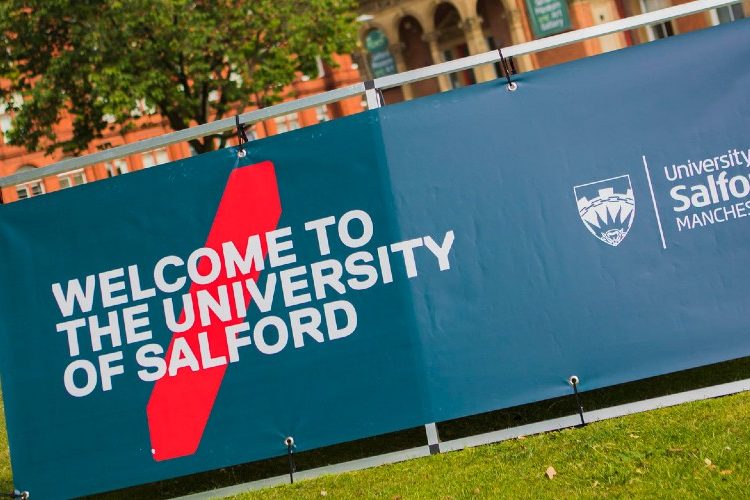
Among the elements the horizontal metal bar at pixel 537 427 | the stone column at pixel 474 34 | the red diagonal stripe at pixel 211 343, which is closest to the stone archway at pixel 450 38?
the stone column at pixel 474 34

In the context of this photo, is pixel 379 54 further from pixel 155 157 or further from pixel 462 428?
pixel 462 428

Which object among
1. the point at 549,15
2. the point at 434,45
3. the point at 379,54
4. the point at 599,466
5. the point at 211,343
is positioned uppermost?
the point at 434,45

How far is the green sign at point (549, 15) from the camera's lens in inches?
1704

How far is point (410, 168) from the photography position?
6.91 m

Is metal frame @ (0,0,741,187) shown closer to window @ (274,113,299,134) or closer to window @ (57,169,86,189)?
window @ (57,169,86,189)

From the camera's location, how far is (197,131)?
22.7ft

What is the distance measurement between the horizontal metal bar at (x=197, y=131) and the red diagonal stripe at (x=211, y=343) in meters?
0.32

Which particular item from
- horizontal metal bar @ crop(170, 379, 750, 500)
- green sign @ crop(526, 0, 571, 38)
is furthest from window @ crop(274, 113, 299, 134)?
horizontal metal bar @ crop(170, 379, 750, 500)

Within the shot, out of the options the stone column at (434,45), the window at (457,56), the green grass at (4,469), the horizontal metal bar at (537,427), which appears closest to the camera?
the horizontal metal bar at (537,427)

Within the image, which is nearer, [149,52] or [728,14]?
[149,52]

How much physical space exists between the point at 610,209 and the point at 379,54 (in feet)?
161

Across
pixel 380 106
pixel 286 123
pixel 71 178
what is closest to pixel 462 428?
pixel 380 106

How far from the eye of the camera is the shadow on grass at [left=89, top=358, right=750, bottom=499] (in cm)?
730

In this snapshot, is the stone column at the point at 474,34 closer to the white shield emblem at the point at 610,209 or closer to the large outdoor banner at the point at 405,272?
the large outdoor banner at the point at 405,272
